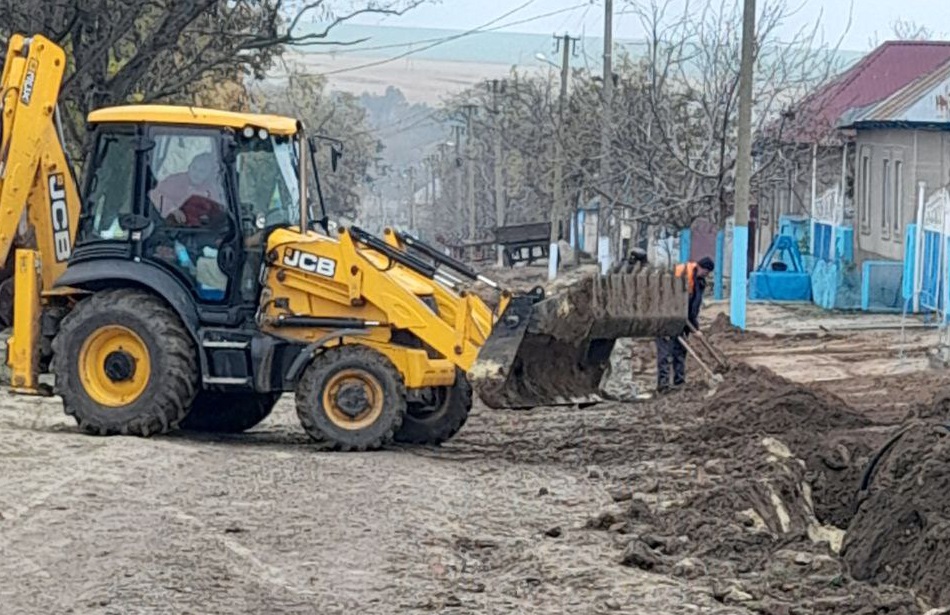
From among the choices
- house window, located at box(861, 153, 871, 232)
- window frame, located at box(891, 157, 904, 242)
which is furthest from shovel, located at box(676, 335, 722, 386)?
house window, located at box(861, 153, 871, 232)

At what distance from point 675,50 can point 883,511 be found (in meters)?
31.4

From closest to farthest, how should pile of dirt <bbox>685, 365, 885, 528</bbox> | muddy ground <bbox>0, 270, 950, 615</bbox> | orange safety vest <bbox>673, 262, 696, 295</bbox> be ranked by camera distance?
muddy ground <bbox>0, 270, 950, 615</bbox> → pile of dirt <bbox>685, 365, 885, 528</bbox> → orange safety vest <bbox>673, 262, 696, 295</bbox>

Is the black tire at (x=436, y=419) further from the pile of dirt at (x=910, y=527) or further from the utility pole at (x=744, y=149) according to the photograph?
the utility pole at (x=744, y=149)

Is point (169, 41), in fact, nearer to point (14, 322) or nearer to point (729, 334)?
point (729, 334)

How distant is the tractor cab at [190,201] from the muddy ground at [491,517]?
1.43 meters

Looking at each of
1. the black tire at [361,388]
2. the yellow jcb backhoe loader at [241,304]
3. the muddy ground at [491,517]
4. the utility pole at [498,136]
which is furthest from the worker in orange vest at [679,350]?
the utility pole at [498,136]

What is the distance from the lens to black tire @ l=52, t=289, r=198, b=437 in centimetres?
1443

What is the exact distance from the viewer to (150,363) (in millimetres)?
14492

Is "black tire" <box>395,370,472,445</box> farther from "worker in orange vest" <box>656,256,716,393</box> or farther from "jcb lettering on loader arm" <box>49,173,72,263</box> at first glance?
"worker in orange vest" <box>656,256,716,393</box>

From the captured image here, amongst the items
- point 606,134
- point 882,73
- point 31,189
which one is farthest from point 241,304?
point 882,73

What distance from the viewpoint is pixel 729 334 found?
2772cm

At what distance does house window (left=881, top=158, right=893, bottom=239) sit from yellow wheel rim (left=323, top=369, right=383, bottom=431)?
2513 centimetres

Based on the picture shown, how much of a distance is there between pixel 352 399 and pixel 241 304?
4.16ft

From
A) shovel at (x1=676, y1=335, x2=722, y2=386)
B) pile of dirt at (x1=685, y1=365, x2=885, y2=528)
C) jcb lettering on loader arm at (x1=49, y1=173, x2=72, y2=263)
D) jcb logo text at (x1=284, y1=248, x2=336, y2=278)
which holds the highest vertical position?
jcb lettering on loader arm at (x1=49, y1=173, x2=72, y2=263)
